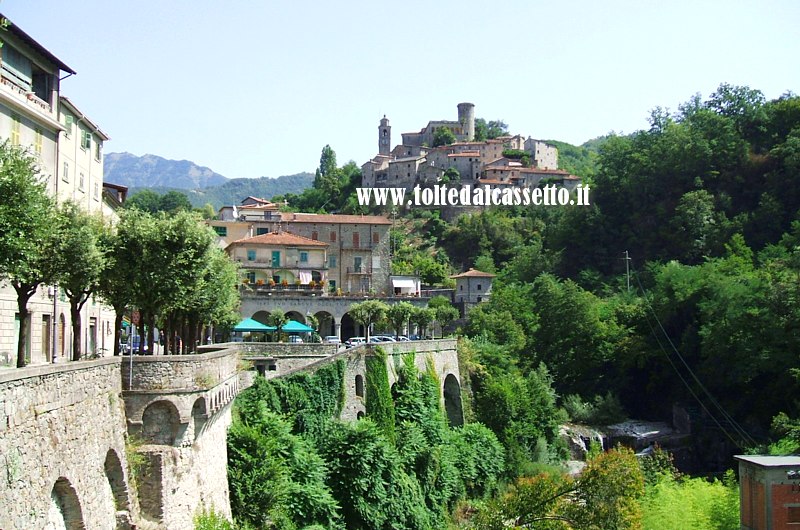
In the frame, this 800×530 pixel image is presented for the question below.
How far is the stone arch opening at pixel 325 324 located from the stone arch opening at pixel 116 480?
163ft

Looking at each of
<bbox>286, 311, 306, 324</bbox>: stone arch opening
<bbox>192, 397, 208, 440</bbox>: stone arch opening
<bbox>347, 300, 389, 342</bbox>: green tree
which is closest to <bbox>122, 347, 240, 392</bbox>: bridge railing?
<bbox>192, 397, 208, 440</bbox>: stone arch opening

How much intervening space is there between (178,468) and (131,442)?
4.12 ft

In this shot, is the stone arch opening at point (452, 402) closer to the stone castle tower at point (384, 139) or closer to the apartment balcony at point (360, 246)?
the apartment balcony at point (360, 246)

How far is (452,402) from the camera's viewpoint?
5481cm

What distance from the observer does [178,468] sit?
20.2 m

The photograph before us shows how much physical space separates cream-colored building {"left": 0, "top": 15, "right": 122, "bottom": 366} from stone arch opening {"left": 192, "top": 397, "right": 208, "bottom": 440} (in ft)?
23.6

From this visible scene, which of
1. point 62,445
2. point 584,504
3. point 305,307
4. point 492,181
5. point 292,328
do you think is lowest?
point 584,504

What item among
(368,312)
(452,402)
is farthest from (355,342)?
(452,402)

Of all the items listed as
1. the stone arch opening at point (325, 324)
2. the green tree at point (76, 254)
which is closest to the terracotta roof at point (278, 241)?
the stone arch opening at point (325, 324)

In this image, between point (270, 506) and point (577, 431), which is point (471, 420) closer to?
point (577, 431)

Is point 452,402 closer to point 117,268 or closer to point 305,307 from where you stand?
point 305,307

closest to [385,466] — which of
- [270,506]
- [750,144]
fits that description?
[270,506]

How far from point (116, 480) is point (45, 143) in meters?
15.3

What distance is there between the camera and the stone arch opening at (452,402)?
5441 centimetres
